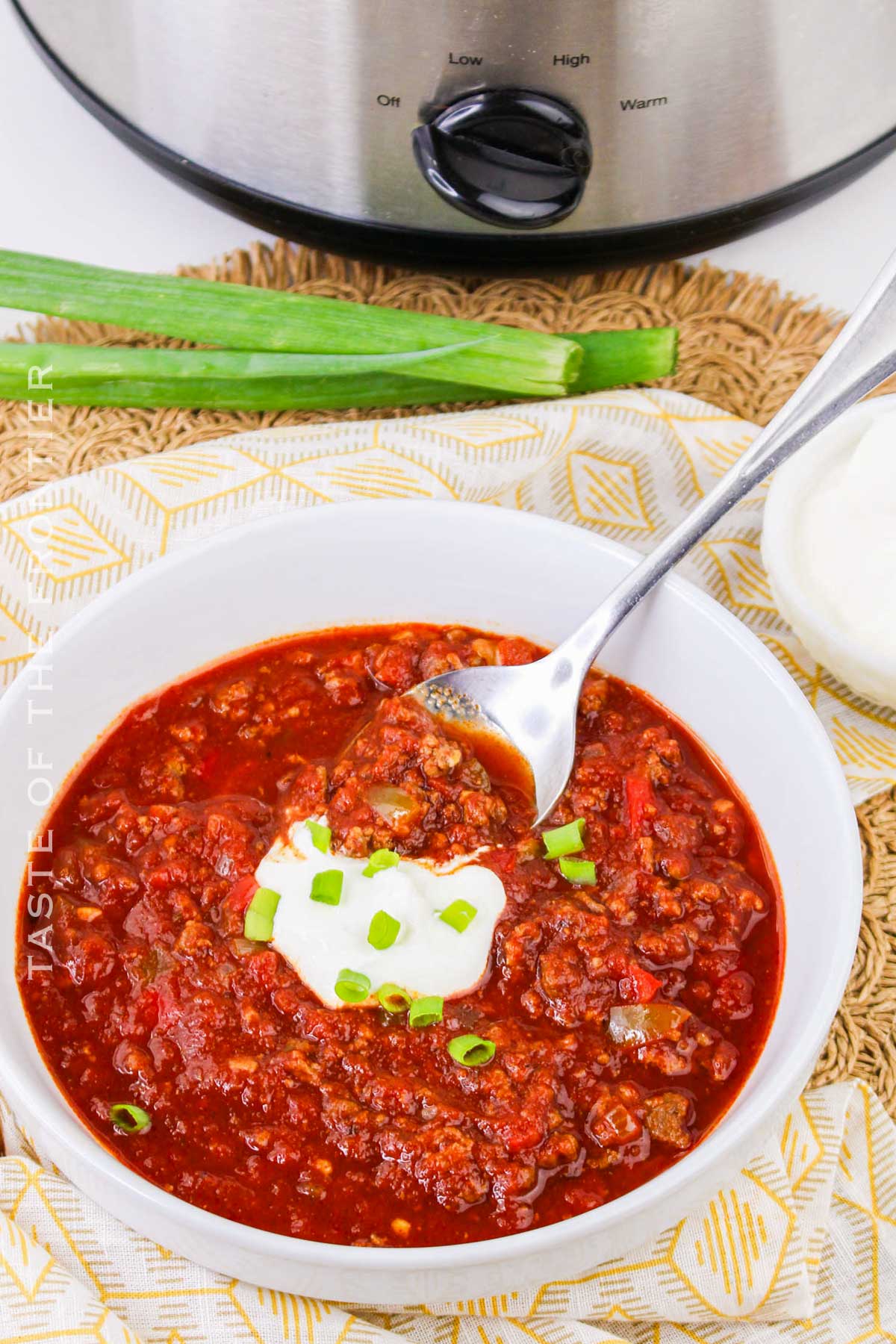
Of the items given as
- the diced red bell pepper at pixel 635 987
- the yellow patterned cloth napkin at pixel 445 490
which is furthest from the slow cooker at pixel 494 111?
the diced red bell pepper at pixel 635 987

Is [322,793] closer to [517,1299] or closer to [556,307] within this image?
[517,1299]

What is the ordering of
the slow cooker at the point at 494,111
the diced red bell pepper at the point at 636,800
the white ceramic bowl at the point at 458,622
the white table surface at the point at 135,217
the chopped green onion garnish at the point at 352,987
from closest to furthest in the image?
the white ceramic bowl at the point at 458,622
the chopped green onion garnish at the point at 352,987
the diced red bell pepper at the point at 636,800
the slow cooker at the point at 494,111
the white table surface at the point at 135,217

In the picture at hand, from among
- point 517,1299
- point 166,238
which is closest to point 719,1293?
point 517,1299

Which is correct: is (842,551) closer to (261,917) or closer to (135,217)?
(261,917)

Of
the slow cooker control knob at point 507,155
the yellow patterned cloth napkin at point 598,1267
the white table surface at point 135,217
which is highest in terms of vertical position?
the slow cooker control knob at point 507,155

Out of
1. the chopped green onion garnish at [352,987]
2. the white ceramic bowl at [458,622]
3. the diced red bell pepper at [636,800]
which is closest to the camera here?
the white ceramic bowl at [458,622]

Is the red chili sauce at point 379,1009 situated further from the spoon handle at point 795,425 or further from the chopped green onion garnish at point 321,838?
the spoon handle at point 795,425

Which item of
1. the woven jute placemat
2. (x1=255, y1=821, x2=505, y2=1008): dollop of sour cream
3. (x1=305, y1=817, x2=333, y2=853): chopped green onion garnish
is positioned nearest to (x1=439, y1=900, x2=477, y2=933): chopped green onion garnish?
(x1=255, y1=821, x2=505, y2=1008): dollop of sour cream
